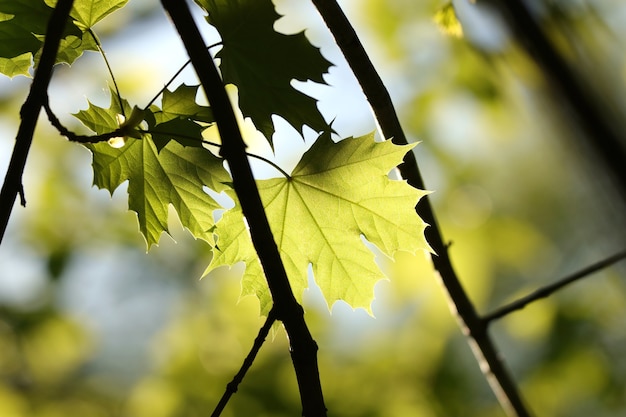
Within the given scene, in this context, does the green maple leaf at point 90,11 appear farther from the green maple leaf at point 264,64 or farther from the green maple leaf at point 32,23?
the green maple leaf at point 264,64

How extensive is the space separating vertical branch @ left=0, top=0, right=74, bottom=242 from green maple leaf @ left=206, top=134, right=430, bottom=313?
1.70ft

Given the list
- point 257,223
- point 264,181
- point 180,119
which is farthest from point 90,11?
point 257,223

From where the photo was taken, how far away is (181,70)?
1.33 meters

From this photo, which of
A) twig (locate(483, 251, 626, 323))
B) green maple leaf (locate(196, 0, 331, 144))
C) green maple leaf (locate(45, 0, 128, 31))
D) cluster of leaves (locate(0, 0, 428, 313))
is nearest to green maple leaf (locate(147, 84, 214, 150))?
cluster of leaves (locate(0, 0, 428, 313))

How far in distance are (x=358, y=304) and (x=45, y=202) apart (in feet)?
14.7

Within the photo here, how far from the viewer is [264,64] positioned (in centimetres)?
134

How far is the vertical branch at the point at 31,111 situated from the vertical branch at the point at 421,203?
1.73 ft

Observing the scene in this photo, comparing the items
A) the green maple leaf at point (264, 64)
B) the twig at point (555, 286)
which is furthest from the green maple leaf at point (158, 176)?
the twig at point (555, 286)

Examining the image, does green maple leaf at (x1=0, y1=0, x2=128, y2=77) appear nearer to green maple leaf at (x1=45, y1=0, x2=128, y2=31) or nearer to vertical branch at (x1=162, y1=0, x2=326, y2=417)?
green maple leaf at (x1=45, y1=0, x2=128, y2=31)

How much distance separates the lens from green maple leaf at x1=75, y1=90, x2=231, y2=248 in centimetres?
139

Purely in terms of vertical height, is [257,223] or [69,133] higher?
[69,133]

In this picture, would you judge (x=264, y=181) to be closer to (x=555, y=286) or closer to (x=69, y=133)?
(x=69, y=133)

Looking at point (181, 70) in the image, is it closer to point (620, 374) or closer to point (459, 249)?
point (459, 249)

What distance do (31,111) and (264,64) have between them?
58cm
